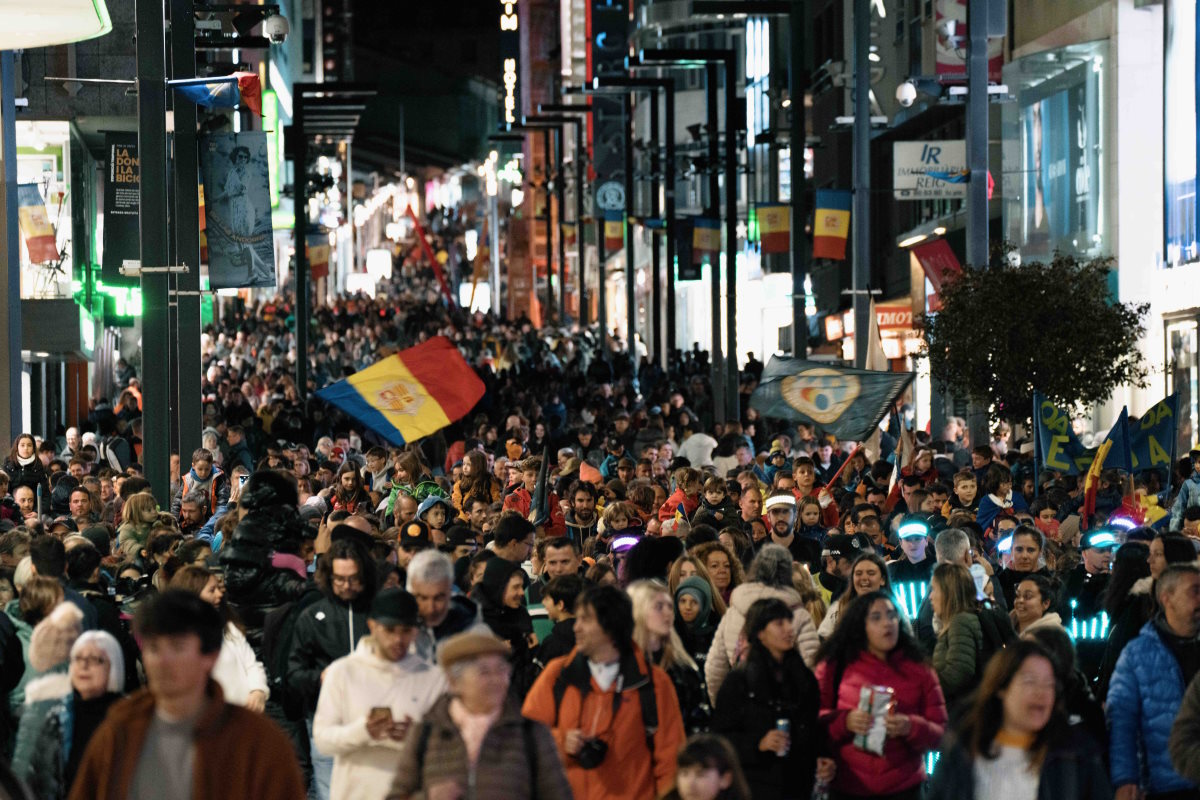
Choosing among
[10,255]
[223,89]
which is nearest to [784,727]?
[223,89]

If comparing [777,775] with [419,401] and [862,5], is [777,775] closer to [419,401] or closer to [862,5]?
[419,401]

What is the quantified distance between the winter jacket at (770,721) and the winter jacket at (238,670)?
198 cm

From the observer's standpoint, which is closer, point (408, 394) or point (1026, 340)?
point (408, 394)

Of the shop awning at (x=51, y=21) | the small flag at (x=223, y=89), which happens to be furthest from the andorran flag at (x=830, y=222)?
the shop awning at (x=51, y=21)

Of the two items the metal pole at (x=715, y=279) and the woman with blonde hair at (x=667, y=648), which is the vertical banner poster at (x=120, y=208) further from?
the woman with blonde hair at (x=667, y=648)

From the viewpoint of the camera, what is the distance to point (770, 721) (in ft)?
28.1

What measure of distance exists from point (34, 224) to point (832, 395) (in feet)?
60.8

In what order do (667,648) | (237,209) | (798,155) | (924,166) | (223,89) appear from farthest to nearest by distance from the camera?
(798,155) < (924,166) < (237,209) < (223,89) < (667,648)

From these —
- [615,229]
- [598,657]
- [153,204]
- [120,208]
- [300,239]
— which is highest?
[615,229]

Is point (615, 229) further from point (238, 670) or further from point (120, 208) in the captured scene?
point (238, 670)

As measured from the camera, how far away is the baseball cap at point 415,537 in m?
11.5

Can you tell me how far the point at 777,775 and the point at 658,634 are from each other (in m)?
0.69

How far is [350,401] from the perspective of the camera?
19.1m

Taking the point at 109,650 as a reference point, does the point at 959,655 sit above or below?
below
